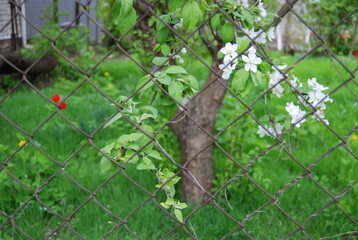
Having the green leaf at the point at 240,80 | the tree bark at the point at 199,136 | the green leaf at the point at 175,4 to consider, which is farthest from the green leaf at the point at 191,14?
the tree bark at the point at 199,136

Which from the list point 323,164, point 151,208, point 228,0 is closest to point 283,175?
point 323,164

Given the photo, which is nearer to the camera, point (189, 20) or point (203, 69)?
point (189, 20)

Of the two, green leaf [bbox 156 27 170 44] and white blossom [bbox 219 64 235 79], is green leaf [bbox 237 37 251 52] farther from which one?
green leaf [bbox 156 27 170 44]

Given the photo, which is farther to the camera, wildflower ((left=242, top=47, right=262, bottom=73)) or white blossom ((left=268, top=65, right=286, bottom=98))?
white blossom ((left=268, top=65, right=286, bottom=98))

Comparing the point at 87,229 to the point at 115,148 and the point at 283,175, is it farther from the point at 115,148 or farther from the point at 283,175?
the point at 283,175

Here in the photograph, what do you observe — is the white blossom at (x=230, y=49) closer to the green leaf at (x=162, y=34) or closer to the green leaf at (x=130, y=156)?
the green leaf at (x=162, y=34)

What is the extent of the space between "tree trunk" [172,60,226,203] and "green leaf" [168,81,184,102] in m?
1.06

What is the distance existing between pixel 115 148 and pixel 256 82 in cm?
48

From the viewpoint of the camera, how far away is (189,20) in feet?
3.84

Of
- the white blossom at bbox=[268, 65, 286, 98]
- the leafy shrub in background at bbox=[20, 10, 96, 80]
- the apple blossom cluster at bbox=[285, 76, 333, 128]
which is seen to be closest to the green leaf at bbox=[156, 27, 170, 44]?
the white blossom at bbox=[268, 65, 286, 98]

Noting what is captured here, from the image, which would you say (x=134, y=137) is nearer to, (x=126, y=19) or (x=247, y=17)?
(x=126, y=19)

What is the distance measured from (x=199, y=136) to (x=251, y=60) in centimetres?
118

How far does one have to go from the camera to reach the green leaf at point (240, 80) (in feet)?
3.85

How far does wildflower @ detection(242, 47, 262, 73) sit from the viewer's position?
3.81 feet
